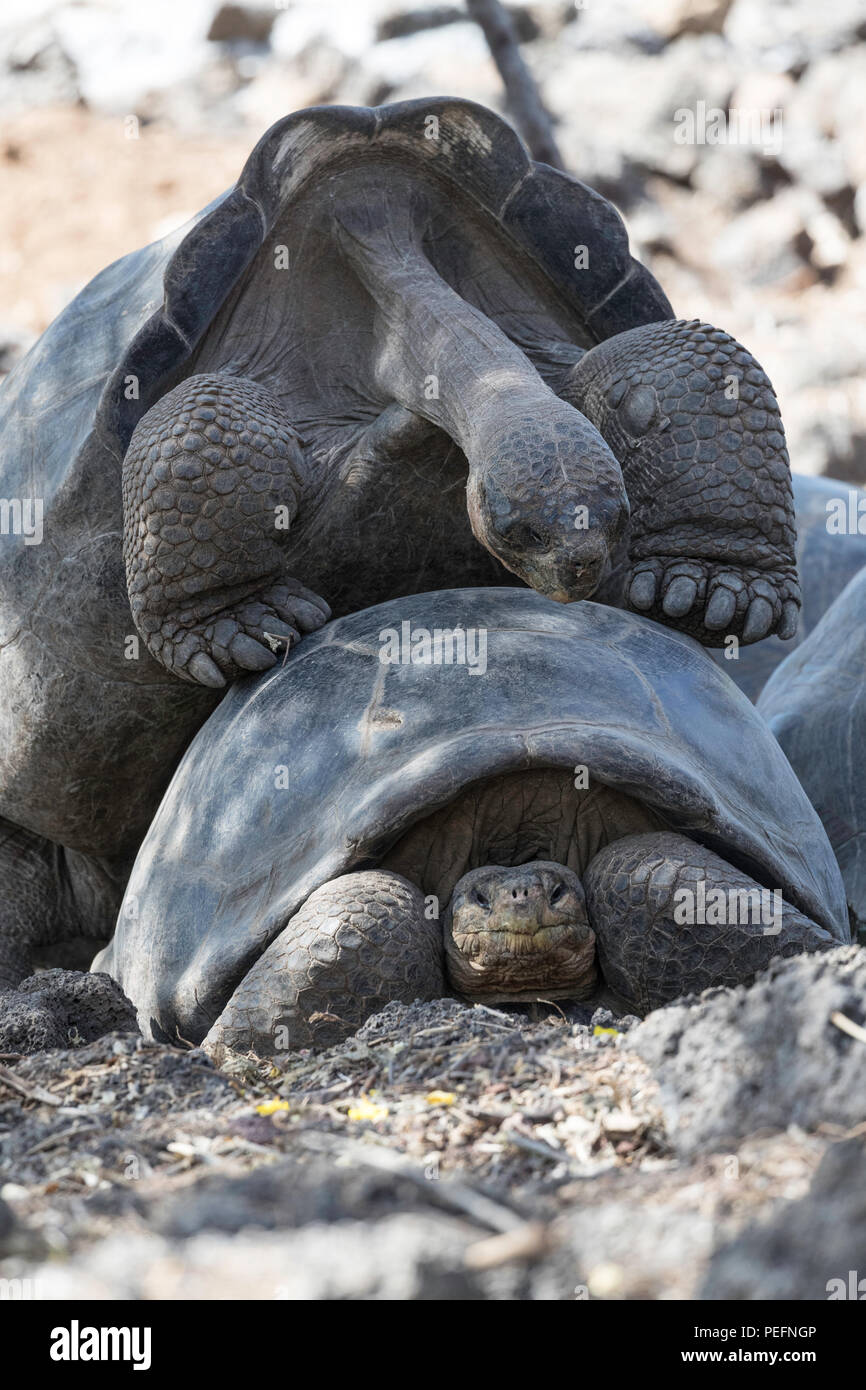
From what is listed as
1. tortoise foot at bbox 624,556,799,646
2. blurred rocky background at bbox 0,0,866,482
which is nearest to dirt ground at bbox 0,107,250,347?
blurred rocky background at bbox 0,0,866,482

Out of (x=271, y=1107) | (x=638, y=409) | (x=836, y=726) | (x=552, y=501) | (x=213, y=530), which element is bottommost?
(x=836, y=726)

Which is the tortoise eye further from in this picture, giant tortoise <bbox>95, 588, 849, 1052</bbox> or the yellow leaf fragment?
the yellow leaf fragment

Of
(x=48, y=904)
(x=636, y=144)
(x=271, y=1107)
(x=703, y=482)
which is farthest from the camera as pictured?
(x=636, y=144)

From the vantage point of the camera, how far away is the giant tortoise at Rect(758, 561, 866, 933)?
4.79 meters

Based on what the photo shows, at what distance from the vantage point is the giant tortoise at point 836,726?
479 centimetres

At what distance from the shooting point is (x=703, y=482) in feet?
13.3

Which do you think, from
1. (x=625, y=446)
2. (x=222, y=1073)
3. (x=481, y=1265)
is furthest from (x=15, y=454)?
(x=481, y=1265)

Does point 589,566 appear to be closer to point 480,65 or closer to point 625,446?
point 625,446

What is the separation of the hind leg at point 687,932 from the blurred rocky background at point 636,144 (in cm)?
1358

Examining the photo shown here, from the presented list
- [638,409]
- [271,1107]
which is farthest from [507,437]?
[271,1107]

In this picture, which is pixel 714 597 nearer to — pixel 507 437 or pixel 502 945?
pixel 507 437

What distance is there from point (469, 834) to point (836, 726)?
6.23 feet

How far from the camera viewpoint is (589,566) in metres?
3.26

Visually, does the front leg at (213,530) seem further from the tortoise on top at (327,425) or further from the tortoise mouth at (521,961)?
the tortoise mouth at (521,961)
